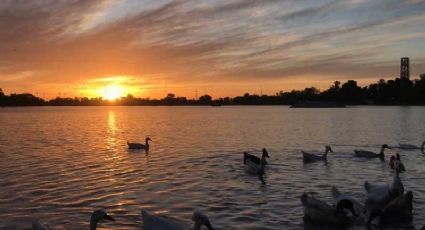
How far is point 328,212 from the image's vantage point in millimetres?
14086

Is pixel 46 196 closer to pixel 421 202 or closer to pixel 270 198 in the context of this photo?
pixel 270 198

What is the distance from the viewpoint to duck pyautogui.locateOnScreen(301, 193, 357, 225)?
13945mm

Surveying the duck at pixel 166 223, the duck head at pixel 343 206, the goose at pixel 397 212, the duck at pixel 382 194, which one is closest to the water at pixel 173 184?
the goose at pixel 397 212

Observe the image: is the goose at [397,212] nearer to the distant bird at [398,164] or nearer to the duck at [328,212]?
the duck at [328,212]

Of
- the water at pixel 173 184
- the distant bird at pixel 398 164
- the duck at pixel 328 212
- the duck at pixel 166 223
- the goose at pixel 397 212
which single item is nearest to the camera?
the duck at pixel 166 223

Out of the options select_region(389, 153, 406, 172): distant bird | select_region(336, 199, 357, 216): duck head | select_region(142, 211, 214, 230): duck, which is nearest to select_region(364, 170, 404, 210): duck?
select_region(389, 153, 406, 172): distant bird

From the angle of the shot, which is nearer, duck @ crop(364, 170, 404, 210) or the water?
the water

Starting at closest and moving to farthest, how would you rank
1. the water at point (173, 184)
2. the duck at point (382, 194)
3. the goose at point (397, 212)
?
1. the goose at point (397, 212)
2. the water at point (173, 184)
3. the duck at point (382, 194)

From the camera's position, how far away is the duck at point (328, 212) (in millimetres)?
13945

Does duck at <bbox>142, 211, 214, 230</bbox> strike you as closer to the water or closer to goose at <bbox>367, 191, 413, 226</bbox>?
the water

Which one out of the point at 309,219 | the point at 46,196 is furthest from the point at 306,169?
the point at 46,196

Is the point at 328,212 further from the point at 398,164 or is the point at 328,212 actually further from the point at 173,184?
the point at 173,184

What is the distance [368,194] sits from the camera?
16.1m

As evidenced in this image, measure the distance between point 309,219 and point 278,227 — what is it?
3.83 feet
